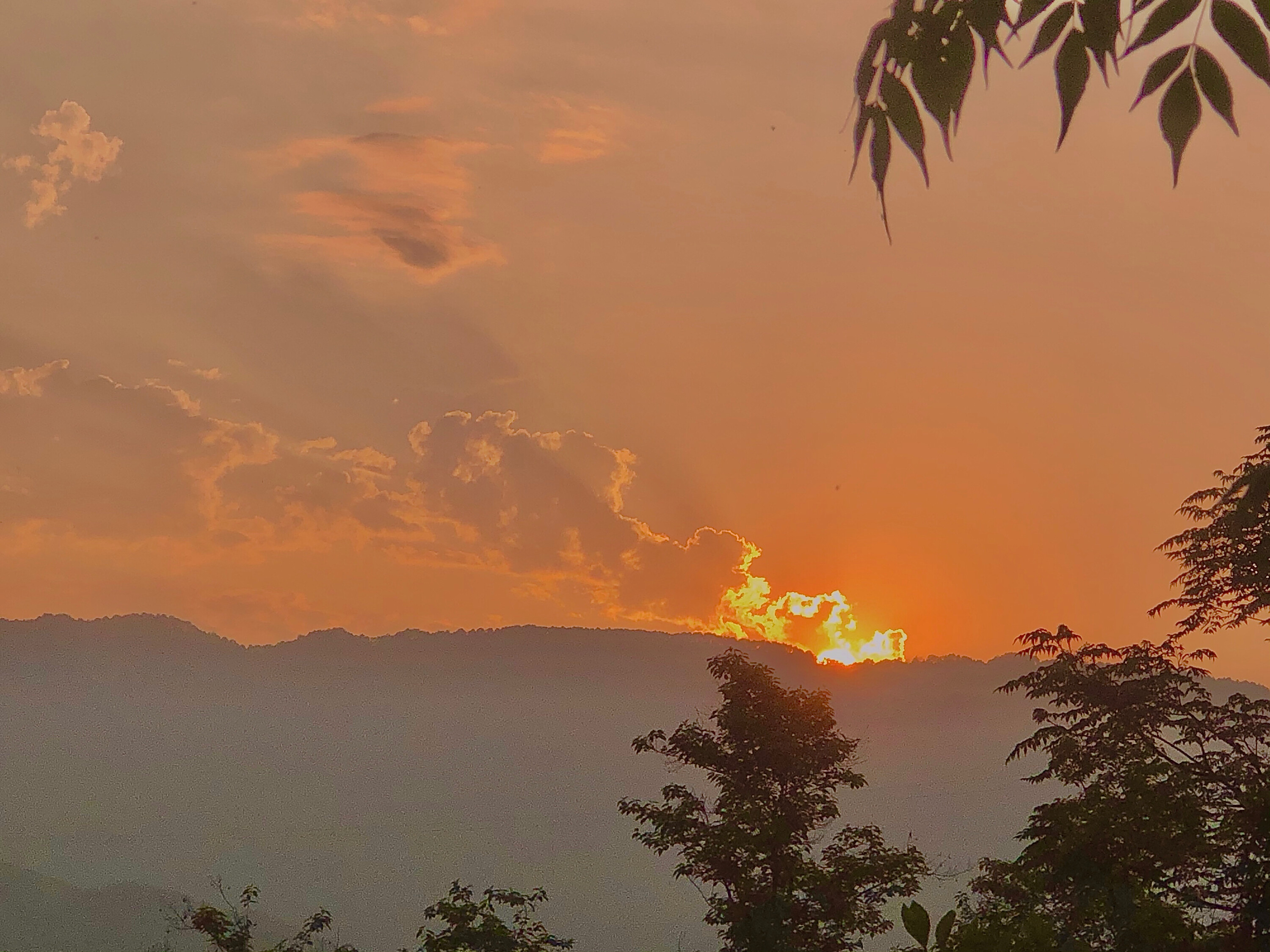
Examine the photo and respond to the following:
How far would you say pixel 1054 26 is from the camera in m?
2.45

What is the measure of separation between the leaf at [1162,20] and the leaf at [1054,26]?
15cm

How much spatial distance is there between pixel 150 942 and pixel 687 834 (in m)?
192

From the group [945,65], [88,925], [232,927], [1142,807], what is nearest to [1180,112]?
[945,65]

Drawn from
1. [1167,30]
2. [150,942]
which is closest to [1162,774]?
[1167,30]

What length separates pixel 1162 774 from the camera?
18.3 meters

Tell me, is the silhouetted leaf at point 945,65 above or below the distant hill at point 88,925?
above

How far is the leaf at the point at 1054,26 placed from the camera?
95.8 inches

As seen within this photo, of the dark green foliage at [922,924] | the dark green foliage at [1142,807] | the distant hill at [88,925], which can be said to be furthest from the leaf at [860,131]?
the distant hill at [88,925]

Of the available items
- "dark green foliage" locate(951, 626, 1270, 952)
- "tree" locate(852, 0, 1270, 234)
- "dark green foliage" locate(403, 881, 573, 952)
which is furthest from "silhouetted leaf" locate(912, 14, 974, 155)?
"dark green foliage" locate(403, 881, 573, 952)

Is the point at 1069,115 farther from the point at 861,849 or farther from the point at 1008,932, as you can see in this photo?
the point at 861,849

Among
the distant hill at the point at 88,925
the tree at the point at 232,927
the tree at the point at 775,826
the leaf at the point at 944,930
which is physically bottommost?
the distant hill at the point at 88,925

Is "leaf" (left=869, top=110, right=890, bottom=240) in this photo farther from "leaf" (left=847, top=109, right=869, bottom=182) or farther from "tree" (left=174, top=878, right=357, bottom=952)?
"tree" (left=174, top=878, right=357, bottom=952)

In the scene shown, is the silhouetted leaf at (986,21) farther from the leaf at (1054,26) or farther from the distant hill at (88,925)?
the distant hill at (88,925)

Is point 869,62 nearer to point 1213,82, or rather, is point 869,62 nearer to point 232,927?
point 1213,82
